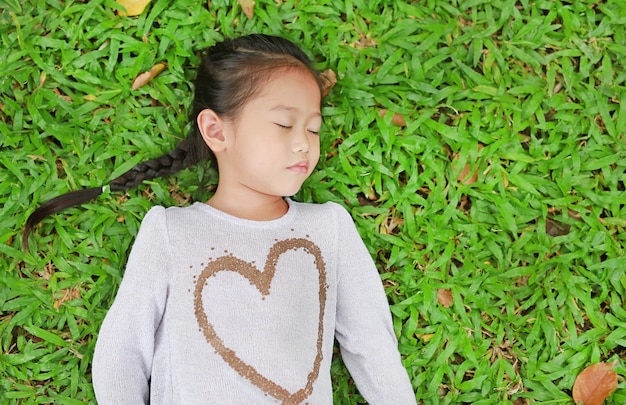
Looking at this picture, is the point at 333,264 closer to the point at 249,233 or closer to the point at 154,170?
the point at 249,233

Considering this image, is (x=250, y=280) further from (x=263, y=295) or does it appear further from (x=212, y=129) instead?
(x=212, y=129)

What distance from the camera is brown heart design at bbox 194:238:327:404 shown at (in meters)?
2.26

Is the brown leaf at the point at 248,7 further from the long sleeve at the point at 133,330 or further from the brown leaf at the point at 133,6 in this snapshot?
the long sleeve at the point at 133,330

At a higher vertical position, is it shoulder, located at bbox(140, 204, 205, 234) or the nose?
the nose

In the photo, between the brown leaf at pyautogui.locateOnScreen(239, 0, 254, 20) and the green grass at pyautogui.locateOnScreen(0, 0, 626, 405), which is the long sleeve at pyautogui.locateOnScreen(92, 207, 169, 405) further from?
the brown leaf at pyautogui.locateOnScreen(239, 0, 254, 20)

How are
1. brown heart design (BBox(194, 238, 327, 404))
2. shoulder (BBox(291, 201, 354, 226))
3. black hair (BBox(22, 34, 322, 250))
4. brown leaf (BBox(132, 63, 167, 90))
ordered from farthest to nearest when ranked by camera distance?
brown leaf (BBox(132, 63, 167, 90)) < shoulder (BBox(291, 201, 354, 226)) < black hair (BBox(22, 34, 322, 250)) < brown heart design (BBox(194, 238, 327, 404))

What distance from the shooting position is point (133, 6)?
2.65 meters

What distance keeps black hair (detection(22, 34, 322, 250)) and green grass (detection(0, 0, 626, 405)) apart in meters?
0.07

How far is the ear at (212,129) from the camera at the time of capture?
94.2 inches

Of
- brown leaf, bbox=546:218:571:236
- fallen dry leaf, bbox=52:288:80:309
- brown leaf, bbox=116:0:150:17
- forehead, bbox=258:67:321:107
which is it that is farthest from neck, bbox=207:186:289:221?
brown leaf, bbox=546:218:571:236

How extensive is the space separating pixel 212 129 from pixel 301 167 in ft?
1.16

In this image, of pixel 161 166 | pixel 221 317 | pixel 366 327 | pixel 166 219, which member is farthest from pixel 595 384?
pixel 161 166

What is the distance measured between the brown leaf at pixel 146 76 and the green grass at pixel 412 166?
24 mm

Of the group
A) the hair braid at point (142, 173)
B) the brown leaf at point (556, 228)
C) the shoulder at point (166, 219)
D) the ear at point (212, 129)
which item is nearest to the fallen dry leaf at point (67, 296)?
the hair braid at point (142, 173)
